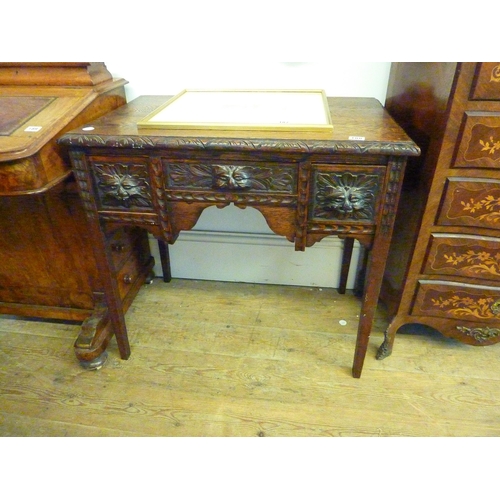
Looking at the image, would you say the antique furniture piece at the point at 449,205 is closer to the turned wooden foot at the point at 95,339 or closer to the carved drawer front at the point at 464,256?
the carved drawer front at the point at 464,256

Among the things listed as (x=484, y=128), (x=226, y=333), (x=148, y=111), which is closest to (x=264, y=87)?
(x=148, y=111)

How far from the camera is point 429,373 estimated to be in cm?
129

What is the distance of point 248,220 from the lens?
1589 millimetres

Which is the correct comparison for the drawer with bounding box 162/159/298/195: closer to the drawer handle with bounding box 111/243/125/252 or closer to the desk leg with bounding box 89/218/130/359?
the desk leg with bounding box 89/218/130/359

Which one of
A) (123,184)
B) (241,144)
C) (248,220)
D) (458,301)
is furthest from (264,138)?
(458,301)

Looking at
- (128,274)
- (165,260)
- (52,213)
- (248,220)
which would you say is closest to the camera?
(52,213)

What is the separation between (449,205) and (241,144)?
0.62 metres

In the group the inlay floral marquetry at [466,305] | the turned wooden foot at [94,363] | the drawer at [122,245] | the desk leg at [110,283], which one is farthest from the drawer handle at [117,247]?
the inlay floral marquetry at [466,305]

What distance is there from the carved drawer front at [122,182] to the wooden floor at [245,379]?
0.62 meters

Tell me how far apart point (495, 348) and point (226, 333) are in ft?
3.30

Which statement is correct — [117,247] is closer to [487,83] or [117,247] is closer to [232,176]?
[232,176]

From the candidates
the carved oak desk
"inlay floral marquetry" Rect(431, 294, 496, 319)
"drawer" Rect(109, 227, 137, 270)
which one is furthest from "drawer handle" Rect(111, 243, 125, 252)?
"inlay floral marquetry" Rect(431, 294, 496, 319)

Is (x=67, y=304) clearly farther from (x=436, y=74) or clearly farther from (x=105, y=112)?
(x=436, y=74)

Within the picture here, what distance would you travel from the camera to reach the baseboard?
1.61 m
